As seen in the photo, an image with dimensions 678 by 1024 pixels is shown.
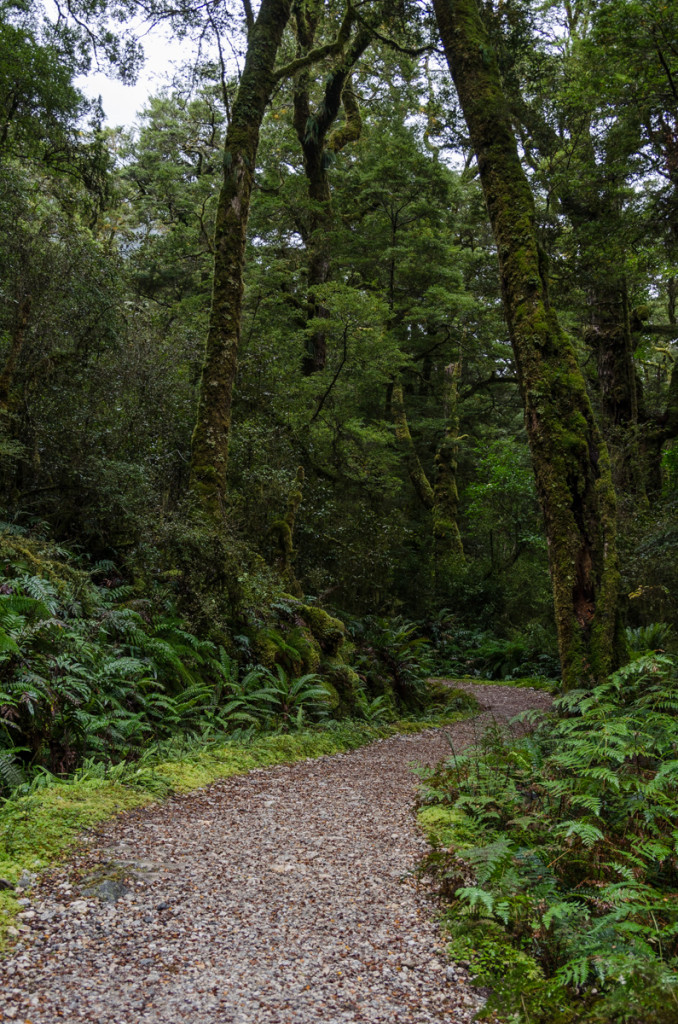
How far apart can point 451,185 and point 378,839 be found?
1779cm

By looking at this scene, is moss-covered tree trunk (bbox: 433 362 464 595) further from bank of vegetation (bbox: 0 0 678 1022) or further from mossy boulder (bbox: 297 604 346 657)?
mossy boulder (bbox: 297 604 346 657)

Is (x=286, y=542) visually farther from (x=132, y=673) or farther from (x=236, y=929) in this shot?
(x=236, y=929)

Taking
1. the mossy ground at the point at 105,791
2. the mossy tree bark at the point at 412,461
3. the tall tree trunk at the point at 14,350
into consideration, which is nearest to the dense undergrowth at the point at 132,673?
the mossy ground at the point at 105,791

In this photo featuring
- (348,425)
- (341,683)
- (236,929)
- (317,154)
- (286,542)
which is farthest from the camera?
(317,154)

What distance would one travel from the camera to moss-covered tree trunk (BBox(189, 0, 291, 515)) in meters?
9.22

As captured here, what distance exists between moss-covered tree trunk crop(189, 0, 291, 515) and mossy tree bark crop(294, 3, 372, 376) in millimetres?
5022

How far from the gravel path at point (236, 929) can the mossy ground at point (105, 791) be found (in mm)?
136

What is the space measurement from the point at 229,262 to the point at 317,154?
30.5 ft

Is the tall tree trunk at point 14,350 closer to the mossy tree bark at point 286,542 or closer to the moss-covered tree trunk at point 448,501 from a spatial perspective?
Result: the mossy tree bark at point 286,542

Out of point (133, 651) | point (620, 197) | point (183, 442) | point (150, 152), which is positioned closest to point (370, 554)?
point (183, 442)

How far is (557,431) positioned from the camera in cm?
576

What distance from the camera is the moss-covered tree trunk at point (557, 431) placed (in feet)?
17.9

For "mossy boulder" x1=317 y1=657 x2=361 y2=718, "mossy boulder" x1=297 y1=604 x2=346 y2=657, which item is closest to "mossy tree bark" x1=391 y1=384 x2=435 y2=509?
"mossy boulder" x1=297 y1=604 x2=346 y2=657

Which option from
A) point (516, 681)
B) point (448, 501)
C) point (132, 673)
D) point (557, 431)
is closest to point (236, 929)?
point (132, 673)
